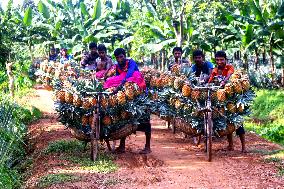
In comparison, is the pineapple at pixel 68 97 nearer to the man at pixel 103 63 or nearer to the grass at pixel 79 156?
the grass at pixel 79 156

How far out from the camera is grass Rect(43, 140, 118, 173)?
20.4 ft

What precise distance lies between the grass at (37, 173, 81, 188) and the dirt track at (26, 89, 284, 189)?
0.43ft

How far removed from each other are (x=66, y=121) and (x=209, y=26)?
45.9ft

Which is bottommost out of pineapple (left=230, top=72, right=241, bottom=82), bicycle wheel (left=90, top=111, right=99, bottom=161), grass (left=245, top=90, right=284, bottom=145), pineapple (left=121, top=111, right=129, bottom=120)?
grass (left=245, top=90, right=284, bottom=145)

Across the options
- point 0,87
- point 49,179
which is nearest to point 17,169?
point 49,179

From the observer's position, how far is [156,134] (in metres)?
9.74

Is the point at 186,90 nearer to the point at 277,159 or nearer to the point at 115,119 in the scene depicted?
the point at 115,119

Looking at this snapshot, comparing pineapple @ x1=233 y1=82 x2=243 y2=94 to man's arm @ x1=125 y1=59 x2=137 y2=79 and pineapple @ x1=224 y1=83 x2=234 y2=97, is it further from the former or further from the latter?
man's arm @ x1=125 y1=59 x2=137 y2=79

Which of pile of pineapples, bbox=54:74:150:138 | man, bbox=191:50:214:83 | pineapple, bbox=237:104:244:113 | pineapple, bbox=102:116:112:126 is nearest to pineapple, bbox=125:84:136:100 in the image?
pile of pineapples, bbox=54:74:150:138

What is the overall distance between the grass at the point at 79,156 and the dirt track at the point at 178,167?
0.16 metres

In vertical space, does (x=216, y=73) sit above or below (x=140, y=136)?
above

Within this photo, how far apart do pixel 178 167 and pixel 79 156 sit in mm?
1687

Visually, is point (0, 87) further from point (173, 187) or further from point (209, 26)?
point (209, 26)

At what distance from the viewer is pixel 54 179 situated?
220 inches
